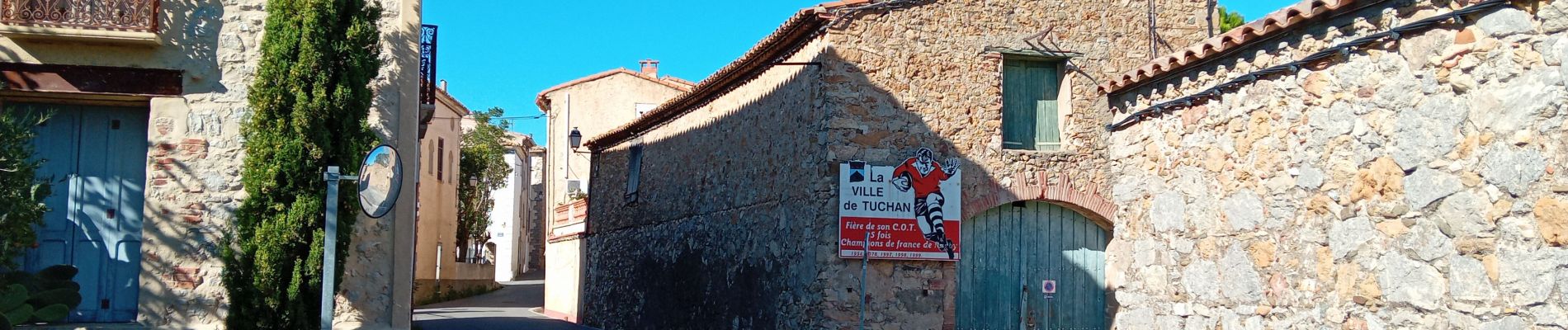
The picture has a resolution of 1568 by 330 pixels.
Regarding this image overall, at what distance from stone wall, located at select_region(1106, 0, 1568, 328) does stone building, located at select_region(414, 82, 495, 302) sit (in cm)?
2287

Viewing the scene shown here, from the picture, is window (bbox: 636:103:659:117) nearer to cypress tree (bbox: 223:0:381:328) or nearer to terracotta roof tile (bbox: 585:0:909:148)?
terracotta roof tile (bbox: 585:0:909:148)

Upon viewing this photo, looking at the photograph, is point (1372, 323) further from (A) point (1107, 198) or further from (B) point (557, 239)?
(B) point (557, 239)

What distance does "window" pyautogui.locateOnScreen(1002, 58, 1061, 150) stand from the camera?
1381cm

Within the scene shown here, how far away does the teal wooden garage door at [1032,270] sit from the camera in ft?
44.4

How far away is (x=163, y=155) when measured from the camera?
34.6ft

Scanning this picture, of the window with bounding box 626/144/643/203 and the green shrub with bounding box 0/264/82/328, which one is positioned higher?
the window with bounding box 626/144/643/203

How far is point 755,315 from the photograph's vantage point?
1559cm

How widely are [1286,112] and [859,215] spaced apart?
6006 millimetres

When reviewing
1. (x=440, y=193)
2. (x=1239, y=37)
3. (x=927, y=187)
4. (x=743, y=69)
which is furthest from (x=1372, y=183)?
(x=440, y=193)

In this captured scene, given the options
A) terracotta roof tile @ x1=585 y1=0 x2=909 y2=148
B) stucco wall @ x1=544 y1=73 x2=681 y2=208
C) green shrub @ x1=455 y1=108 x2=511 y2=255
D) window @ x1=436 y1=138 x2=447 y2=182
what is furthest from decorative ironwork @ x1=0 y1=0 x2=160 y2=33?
green shrub @ x1=455 y1=108 x2=511 y2=255

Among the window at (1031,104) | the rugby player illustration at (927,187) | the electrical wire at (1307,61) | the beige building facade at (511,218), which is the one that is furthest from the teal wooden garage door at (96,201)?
the beige building facade at (511,218)

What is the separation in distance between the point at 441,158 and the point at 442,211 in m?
1.91

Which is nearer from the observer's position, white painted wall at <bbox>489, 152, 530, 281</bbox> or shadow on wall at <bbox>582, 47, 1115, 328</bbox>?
shadow on wall at <bbox>582, 47, 1115, 328</bbox>

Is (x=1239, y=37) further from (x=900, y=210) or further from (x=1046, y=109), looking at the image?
(x=1046, y=109)
